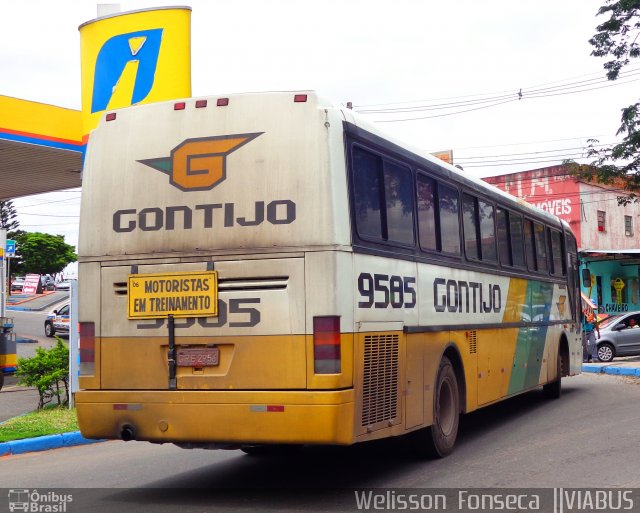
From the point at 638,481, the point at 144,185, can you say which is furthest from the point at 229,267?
the point at 638,481

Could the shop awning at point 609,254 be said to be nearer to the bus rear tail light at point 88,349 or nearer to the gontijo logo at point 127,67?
the gontijo logo at point 127,67

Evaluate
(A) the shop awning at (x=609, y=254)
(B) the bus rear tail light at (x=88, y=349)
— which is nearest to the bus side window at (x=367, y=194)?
(B) the bus rear tail light at (x=88, y=349)

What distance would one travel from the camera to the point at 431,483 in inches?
312

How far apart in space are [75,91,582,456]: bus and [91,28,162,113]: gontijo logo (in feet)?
25.3

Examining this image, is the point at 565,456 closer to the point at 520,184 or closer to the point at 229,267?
the point at 229,267

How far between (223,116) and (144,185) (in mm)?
960

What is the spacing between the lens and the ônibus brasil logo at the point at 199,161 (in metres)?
7.52

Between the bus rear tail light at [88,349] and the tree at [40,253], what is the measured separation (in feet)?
269

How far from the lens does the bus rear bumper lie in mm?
6930

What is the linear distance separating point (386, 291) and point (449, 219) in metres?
2.27

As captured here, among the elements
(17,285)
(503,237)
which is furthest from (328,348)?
(17,285)

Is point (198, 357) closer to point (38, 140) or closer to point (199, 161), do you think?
point (199, 161)

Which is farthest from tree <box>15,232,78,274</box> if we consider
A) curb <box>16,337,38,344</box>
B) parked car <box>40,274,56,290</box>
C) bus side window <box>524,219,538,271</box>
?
bus side window <box>524,219,538,271</box>

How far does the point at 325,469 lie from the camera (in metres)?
8.95
